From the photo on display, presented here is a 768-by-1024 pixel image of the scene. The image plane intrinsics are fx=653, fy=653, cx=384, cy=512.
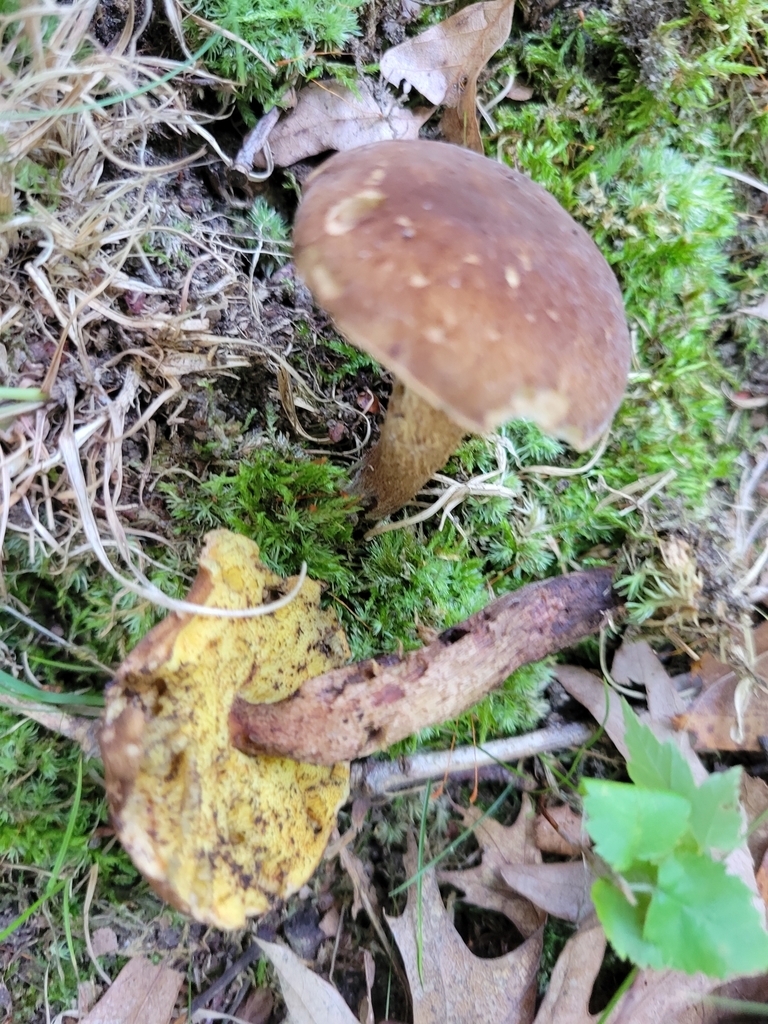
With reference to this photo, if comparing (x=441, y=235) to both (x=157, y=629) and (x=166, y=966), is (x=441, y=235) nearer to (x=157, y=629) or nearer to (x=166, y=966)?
(x=157, y=629)

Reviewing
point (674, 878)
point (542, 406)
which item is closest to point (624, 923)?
point (674, 878)

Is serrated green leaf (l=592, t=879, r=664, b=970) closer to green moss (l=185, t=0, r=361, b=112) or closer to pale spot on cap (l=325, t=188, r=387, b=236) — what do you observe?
pale spot on cap (l=325, t=188, r=387, b=236)

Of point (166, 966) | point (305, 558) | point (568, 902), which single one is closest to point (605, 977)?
point (568, 902)

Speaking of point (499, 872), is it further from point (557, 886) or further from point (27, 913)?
point (27, 913)

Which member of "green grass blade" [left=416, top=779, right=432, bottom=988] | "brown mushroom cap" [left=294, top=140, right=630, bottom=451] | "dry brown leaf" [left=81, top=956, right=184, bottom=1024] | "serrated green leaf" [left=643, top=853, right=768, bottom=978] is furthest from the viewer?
"green grass blade" [left=416, top=779, right=432, bottom=988]

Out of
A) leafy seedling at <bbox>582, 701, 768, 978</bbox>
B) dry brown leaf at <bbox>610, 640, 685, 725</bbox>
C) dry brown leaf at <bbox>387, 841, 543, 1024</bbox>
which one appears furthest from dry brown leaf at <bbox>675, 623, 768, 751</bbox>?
dry brown leaf at <bbox>387, 841, 543, 1024</bbox>
